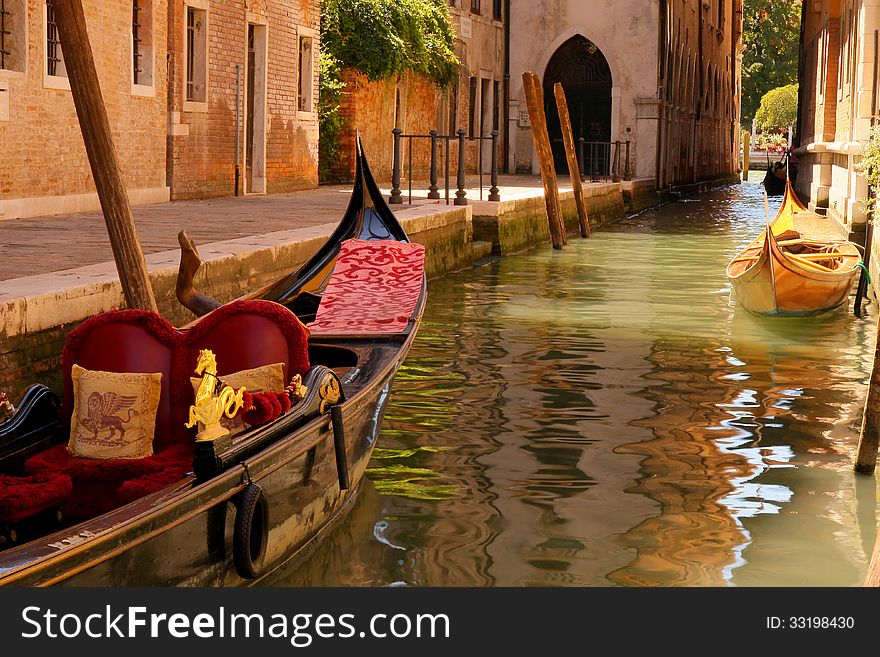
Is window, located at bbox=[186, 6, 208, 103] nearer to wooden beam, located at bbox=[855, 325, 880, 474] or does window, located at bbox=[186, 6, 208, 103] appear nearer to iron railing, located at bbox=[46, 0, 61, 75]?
iron railing, located at bbox=[46, 0, 61, 75]

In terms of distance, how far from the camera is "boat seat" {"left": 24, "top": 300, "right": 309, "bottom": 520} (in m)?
4.36

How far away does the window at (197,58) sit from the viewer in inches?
588

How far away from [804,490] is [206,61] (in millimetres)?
10696

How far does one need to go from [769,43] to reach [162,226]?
4785 centimetres

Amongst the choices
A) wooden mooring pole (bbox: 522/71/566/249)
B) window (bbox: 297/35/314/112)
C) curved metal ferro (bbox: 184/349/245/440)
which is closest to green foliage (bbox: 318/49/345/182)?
window (bbox: 297/35/314/112)

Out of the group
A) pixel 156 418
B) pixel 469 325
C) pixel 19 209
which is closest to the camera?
pixel 156 418

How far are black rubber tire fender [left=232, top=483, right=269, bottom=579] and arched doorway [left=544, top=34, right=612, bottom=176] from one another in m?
24.0

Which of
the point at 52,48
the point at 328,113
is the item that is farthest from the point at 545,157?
the point at 52,48

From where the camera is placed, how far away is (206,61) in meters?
15.1

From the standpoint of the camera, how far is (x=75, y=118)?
12164 mm

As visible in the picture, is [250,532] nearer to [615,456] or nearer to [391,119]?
[615,456]

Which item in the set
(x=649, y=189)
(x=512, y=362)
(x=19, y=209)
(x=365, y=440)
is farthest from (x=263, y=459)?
(x=649, y=189)

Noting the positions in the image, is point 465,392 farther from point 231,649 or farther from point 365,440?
point 231,649

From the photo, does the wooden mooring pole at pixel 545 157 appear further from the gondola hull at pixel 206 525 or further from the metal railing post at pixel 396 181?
the gondola hull at pixel 206 525
